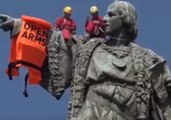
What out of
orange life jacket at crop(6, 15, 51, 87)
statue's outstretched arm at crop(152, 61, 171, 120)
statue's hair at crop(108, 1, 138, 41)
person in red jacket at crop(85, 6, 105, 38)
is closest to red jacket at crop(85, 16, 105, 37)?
person in red jacket at crop(85, 6, 105, 38)

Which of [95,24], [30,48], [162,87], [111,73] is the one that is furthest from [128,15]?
[30,48]

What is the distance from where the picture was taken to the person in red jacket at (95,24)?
36.0 feet

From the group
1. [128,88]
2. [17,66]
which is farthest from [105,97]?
[17,66]

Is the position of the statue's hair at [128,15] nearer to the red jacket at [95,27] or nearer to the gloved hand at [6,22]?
the red jacket at [95,27]

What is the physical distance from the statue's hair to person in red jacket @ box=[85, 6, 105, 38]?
182 millimetres

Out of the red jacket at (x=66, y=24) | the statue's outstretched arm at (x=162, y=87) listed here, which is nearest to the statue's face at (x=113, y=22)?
the red jacket at (x=66, y=24)

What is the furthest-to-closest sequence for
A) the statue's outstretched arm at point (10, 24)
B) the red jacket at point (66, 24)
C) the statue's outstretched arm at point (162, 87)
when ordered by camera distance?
the red jacket at point (66, 24), the statue's outstretched arm at point (10, 24), the statue's outstretched arm at point (162, 87)

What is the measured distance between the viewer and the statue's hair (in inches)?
429

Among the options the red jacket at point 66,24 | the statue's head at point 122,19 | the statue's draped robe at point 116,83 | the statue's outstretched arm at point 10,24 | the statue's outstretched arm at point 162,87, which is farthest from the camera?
the red jacket at point 66,24

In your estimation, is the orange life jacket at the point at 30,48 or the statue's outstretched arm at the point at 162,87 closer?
the statue's outstretched arm at the point at 162,87

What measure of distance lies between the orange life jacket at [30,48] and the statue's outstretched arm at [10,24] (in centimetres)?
5

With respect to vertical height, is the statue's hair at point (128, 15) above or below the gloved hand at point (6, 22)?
above

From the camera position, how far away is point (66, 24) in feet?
36.8

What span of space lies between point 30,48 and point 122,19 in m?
1.04
